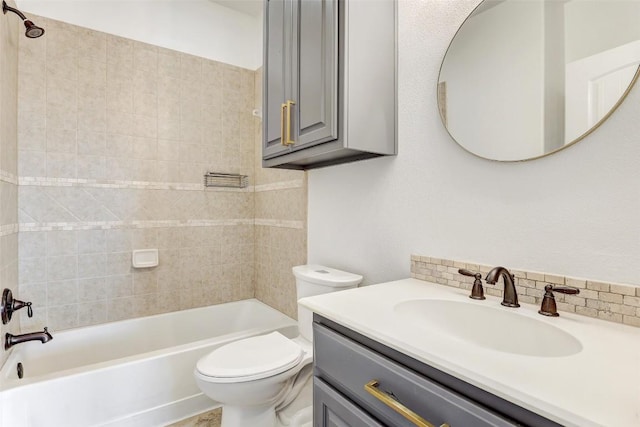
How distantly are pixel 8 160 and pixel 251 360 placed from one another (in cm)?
177

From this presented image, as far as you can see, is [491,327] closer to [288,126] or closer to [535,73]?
[535,73]

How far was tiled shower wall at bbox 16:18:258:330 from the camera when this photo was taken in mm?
2049

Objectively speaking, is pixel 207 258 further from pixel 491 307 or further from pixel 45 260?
pixel 491 307

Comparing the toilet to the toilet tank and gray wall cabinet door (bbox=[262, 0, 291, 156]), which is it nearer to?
the toilet tank

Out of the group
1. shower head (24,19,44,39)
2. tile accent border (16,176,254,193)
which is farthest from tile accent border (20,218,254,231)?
shower head (24,19,44,39)

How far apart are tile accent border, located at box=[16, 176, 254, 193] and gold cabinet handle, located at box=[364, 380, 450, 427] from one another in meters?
2.27

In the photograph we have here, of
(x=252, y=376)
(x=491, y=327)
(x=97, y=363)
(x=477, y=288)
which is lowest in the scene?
(x=97, y=363)

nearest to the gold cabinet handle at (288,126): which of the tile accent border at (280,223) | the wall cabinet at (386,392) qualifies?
the tile accent border at (280,223)

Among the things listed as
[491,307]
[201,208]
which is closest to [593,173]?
[491,307]

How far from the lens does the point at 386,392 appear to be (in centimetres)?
75

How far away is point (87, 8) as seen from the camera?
2.19 meters

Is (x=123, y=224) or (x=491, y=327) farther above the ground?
(x=123, y=224)

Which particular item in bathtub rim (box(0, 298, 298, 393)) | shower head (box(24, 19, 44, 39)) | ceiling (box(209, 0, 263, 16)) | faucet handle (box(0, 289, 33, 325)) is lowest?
bathtub rim (box(0, 298, 298, 393))

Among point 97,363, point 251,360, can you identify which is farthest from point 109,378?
point 251,360
